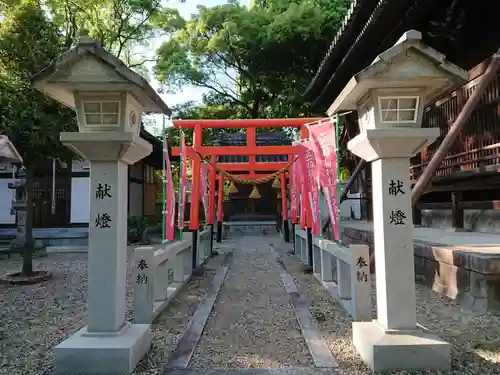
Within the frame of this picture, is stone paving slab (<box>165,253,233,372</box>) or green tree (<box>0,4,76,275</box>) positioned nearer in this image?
stone paving slab (<box>165,253,233,372</box>)

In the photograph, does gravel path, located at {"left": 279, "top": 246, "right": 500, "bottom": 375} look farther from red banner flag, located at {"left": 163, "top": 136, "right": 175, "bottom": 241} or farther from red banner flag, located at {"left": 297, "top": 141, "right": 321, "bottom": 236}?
red banner flag, located at {"left": 163, "top": 136, "right": 175, "bottom": 241}

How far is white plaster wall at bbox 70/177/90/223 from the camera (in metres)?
14.0

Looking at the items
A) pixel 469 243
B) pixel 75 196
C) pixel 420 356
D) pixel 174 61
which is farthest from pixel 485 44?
pixel 174 61

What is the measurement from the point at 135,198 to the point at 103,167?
1438 cm

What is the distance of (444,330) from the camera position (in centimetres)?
407

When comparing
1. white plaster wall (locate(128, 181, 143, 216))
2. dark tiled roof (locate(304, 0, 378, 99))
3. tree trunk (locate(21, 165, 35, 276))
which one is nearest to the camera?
dark tiled roof (locate(304, 0, 378, 99))

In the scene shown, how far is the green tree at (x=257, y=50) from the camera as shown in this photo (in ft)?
56.0

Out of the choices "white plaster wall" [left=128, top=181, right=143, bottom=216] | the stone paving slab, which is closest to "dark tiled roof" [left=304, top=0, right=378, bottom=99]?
the stone paving slab

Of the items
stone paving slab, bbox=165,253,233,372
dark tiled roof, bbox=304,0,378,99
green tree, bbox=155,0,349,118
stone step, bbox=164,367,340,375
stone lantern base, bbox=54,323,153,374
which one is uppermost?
green tree, bbox=155,0,349,118

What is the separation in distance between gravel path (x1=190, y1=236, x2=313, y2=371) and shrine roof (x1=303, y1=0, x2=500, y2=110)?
4625 mm

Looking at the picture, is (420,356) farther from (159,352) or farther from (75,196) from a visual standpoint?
(75,196)

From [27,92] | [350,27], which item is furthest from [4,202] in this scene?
[350,27]

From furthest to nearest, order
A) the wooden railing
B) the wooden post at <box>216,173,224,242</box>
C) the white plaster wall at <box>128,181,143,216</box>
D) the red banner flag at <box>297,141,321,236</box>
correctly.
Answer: the white plaster wall at <box>128,181,143,216</box> < the wooden post at <box>216,173,224,242</box> < the red banner flag at <box>297,141,321,236</box> < the wooden railing

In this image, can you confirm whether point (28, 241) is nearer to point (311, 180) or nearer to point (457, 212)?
point (311, 180)
